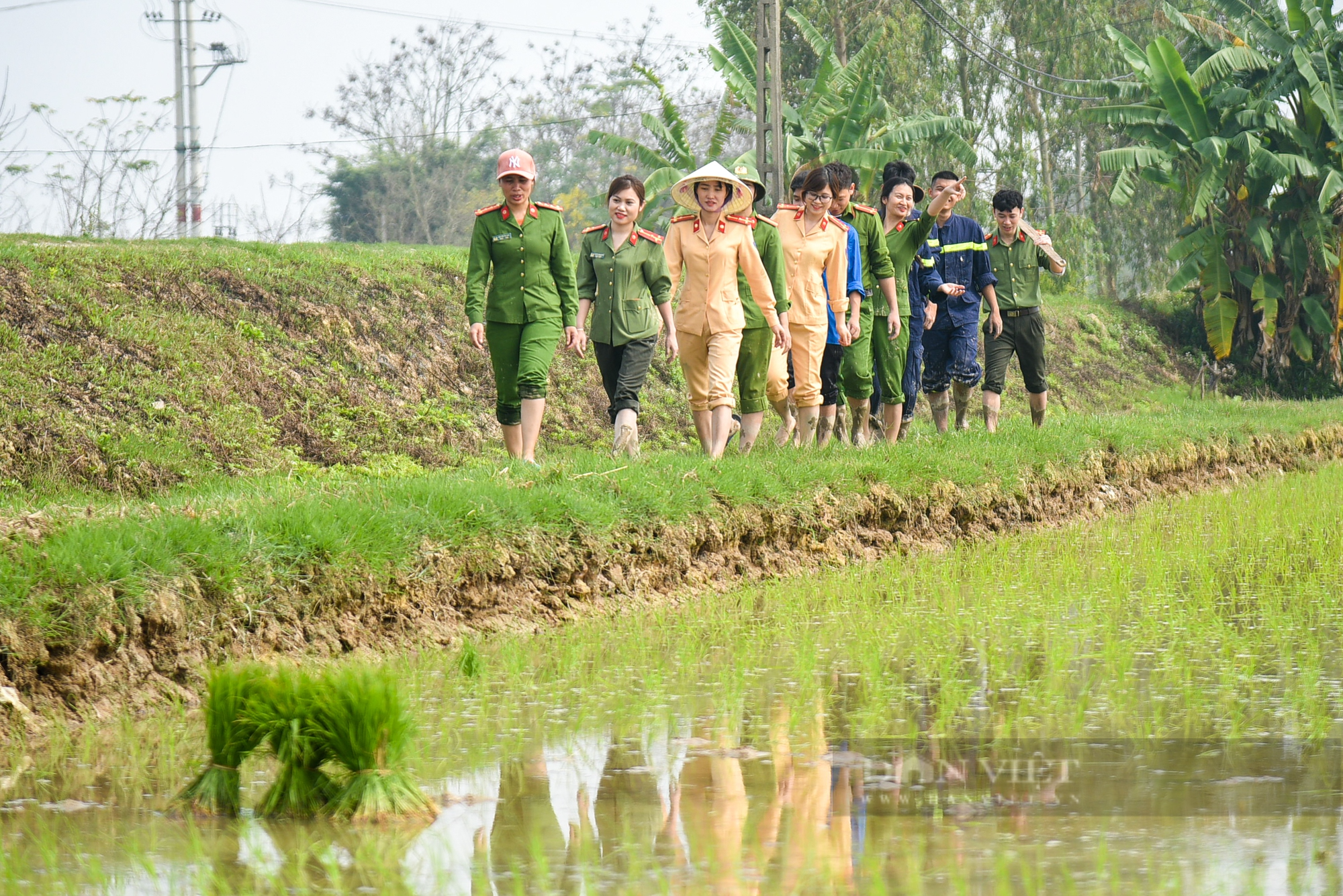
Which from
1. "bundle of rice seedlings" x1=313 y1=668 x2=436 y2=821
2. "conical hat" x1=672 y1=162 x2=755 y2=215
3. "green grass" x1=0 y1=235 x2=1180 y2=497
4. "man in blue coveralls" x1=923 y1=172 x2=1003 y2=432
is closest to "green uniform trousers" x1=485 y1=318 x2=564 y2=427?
"conical hat" x1=672 y1=162 x2=755 y2=215

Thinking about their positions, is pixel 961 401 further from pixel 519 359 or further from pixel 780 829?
pixel 780 829

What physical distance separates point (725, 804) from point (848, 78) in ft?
66.6

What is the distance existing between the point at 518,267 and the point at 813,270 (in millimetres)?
2357

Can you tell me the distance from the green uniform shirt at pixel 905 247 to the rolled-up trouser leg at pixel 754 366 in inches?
59.7

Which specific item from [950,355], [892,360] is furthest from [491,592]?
[950,355]

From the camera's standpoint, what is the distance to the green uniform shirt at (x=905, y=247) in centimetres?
1029

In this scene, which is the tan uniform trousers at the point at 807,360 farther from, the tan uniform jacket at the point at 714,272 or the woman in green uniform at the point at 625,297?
the woman in green uniform at the point at 625,297

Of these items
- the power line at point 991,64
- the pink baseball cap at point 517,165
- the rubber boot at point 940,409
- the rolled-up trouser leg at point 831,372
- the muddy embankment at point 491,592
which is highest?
the power line at point 991,64

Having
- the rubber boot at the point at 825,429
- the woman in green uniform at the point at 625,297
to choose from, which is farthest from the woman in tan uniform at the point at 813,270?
the woman in green uniform at the point at 625,297

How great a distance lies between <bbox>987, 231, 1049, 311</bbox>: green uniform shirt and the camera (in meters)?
11.1

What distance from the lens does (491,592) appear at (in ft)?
19.1

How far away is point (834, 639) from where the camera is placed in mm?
5246

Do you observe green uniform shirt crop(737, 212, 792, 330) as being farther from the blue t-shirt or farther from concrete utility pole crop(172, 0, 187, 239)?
concrete utility pole crop(172, 0, 187, 239)

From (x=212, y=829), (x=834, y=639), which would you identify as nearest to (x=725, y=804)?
(x=212, y=829)
